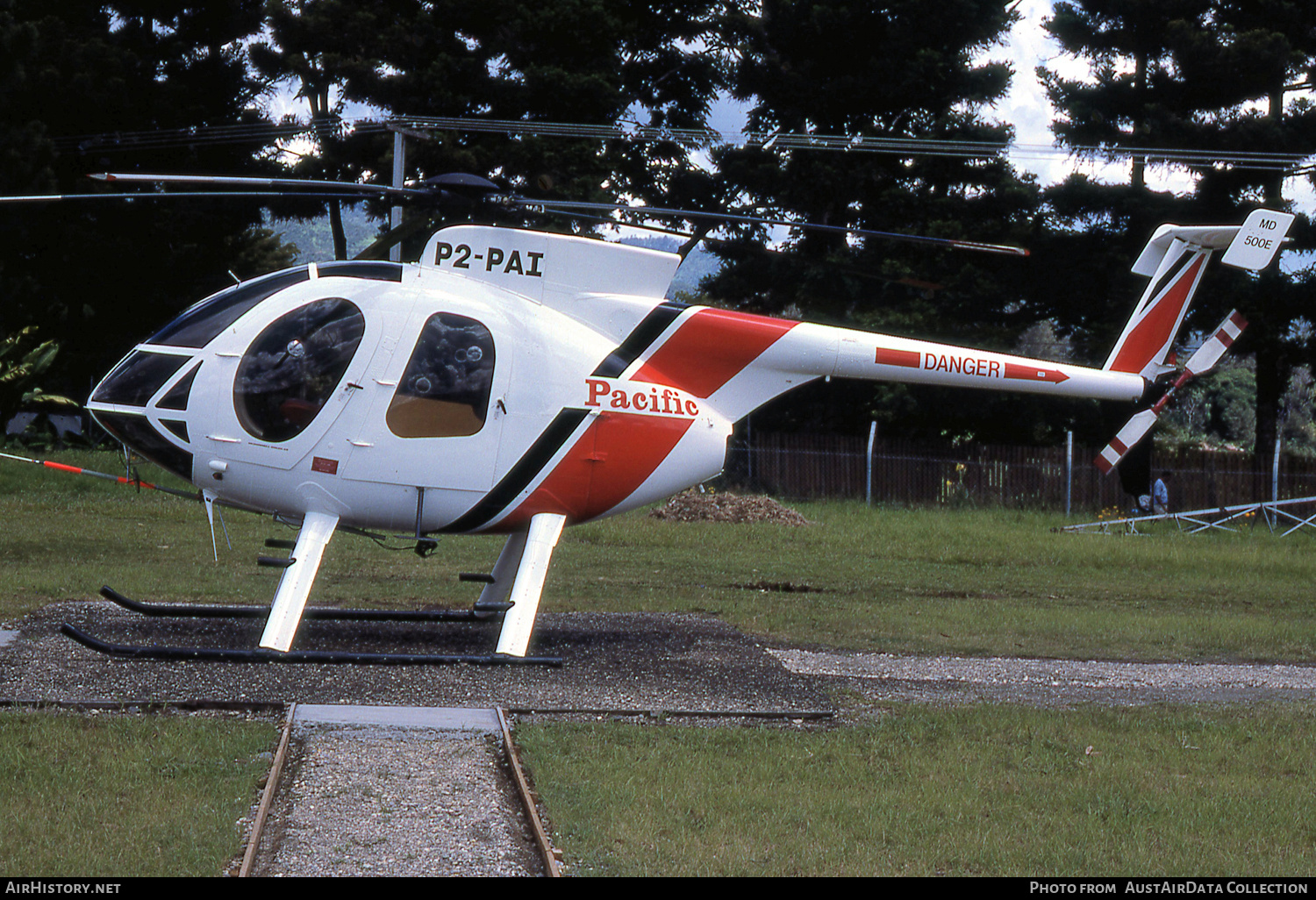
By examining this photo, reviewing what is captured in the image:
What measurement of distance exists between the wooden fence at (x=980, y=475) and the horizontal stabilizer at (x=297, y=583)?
2088cm

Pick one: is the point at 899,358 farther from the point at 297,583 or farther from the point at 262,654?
the point at 262,654

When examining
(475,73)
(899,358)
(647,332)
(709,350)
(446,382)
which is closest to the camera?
(446,382)

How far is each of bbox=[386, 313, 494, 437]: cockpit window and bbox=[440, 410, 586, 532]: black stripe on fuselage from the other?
17.9 inches

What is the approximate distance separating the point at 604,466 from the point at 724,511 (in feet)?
45.2

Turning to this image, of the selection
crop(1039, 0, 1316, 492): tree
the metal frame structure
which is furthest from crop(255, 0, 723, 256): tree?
the metal frame structure

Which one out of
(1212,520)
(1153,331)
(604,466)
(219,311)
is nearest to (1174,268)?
(1153,331)

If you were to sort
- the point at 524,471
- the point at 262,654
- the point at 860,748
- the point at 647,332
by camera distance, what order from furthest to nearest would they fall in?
the point at 647,332
the point at 524,471
the point at 262,654
the point at 860,748

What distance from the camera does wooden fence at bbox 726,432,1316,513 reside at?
28328mm

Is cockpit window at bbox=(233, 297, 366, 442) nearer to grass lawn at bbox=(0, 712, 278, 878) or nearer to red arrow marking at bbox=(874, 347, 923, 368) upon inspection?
grass lawn at bbox=(0, 712, 278, 878)

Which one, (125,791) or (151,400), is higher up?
(151,400)

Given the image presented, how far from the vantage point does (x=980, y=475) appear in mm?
28984

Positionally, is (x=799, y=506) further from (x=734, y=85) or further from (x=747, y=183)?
(x=734, y=85)
